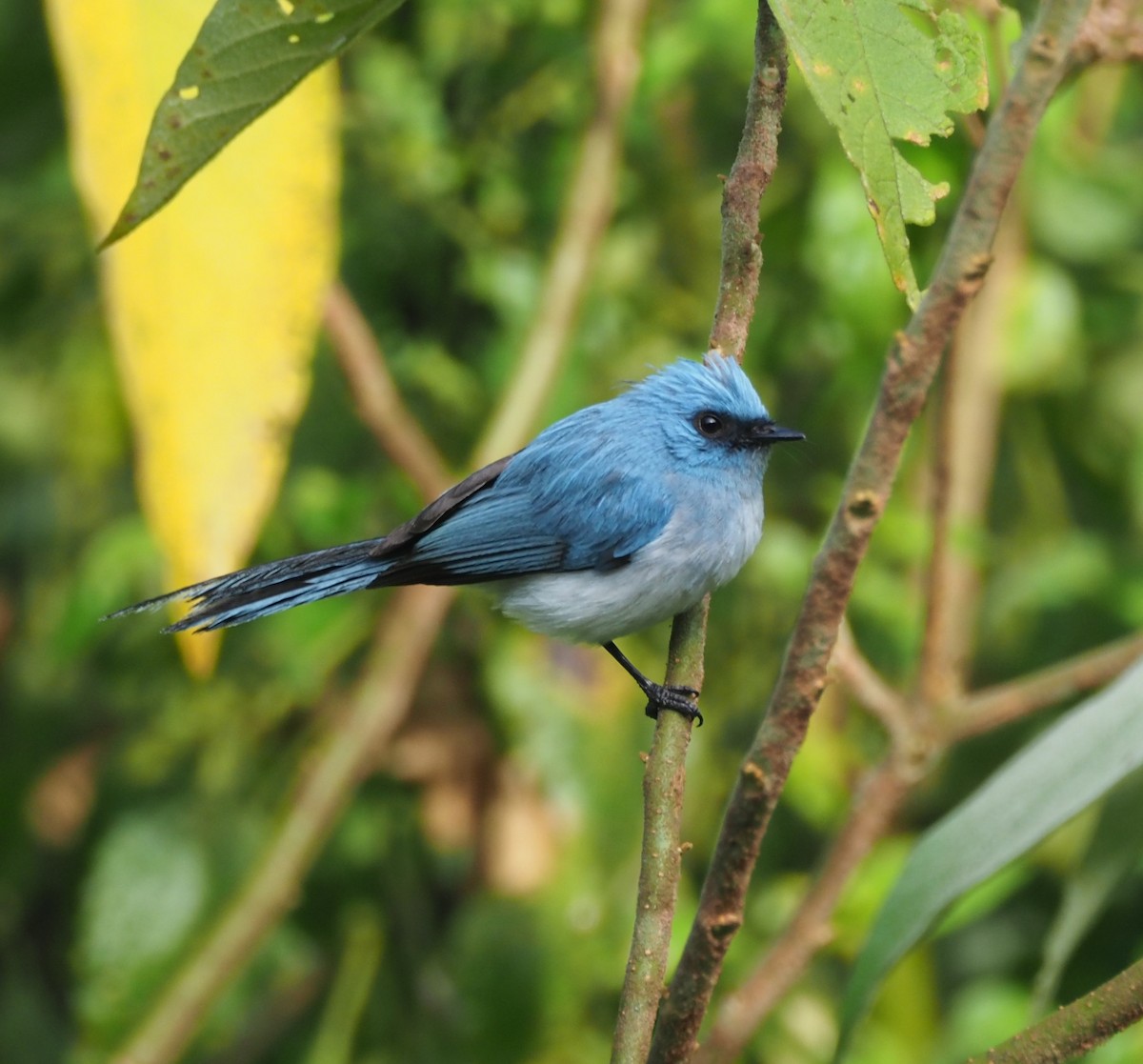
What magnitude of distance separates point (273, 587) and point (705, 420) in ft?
2.74

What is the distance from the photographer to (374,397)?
3.06 metres

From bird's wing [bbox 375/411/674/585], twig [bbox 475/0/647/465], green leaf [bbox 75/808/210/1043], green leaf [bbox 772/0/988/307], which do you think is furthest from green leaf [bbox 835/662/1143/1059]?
green leaf [bbox 75/808/210/1043]

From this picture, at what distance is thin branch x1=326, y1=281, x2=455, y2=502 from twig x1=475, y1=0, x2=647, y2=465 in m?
0.13

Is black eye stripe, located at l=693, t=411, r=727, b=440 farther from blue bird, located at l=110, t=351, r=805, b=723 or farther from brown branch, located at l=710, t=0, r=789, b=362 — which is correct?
brown branch, located at l=710, t=0, r=789, b=362

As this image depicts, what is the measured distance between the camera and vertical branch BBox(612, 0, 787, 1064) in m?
1.39

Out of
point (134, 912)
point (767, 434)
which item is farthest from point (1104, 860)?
point (134, 912)

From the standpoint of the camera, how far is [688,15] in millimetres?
3424

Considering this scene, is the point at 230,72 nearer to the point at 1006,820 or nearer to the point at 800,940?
the point at 1006,820

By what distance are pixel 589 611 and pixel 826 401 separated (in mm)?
1006

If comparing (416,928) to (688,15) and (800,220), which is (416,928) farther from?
(688,15)

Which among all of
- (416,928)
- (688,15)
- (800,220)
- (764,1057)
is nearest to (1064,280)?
(800,220)

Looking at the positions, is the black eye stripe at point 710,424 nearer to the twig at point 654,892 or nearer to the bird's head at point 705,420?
the bird's head at point 705,420

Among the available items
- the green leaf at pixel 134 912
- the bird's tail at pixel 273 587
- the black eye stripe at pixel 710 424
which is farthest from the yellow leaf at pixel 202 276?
the green leaf at pixel 134 912

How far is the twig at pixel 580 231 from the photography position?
10.4 ft
